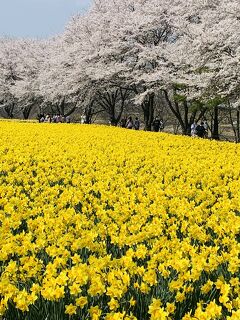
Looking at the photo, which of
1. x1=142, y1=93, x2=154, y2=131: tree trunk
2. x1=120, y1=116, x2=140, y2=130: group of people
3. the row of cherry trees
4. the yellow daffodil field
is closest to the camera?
the yellow daffodil field

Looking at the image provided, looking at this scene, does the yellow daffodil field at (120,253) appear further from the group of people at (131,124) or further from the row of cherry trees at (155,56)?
the group of people at (131,124)

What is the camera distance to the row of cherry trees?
2166 cm

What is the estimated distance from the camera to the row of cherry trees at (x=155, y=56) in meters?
21.7

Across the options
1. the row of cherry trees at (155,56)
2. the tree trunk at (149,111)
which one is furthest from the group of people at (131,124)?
the tree trunk at (149,111)

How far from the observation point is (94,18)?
1586 inches

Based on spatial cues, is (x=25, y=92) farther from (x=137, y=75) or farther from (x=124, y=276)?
(x=124, y=276)

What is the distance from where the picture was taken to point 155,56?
3275cm

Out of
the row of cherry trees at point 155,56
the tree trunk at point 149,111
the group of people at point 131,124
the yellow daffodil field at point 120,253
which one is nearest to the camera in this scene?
the yellow daffodil field at point 120,253

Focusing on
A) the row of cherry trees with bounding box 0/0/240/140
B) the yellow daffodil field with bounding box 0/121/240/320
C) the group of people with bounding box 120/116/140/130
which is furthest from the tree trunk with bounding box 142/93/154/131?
the yellow daffodil field with bounding box 0/121/240/320

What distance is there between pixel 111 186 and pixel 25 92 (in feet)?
167

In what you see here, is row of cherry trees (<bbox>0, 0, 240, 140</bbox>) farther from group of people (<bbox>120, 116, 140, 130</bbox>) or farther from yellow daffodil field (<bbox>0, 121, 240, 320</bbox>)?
yellow daffodil field (<bbox>0, 121, 240, 320</bbox>)

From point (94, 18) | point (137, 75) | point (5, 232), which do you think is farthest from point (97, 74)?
point (5, 232)

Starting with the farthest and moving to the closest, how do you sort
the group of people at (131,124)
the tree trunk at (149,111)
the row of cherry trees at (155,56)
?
the group of people at (131,124) → the tree trunk at (149,111) → the row of cherry trees at (155,56)

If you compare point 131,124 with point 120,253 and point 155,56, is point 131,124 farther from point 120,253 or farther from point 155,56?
point 120,253
